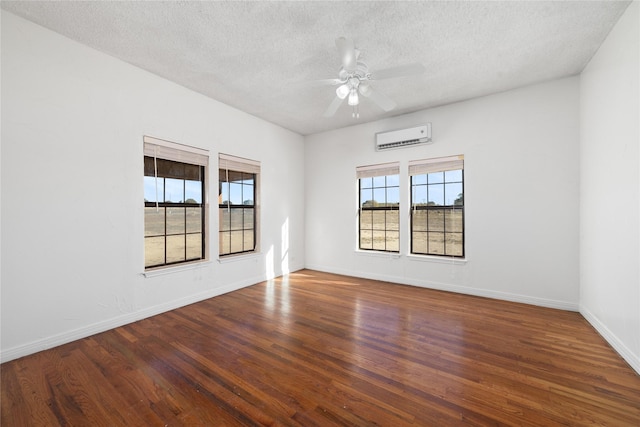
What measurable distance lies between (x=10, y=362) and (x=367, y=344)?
3.02 metres

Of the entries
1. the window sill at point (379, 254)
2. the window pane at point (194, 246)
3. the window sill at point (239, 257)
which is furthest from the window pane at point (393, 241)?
the window pane at point (194, 246)

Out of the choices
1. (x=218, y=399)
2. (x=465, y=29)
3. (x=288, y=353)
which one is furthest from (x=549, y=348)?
(x=465, y=29)

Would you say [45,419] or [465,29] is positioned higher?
[465,29]

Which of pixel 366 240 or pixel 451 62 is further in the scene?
pixel 366 240

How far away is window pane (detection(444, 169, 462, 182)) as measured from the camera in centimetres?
409

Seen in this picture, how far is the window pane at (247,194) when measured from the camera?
14.8 feet

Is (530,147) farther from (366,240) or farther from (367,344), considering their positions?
(367,344)

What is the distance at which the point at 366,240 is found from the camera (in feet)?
16.5

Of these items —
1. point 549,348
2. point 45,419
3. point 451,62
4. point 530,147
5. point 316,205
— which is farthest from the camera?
point 316,205

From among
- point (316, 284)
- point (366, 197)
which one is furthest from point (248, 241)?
point (366, 197)

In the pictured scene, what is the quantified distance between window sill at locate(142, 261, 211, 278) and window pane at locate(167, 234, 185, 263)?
0.47 ft

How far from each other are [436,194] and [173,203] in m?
3.89

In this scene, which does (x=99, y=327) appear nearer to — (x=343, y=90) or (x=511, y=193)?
(x=343, y=90)

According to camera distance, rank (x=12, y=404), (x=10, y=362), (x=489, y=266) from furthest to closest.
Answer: (x=489, y=266), (x=10, y=362), (x=12, y=404)
